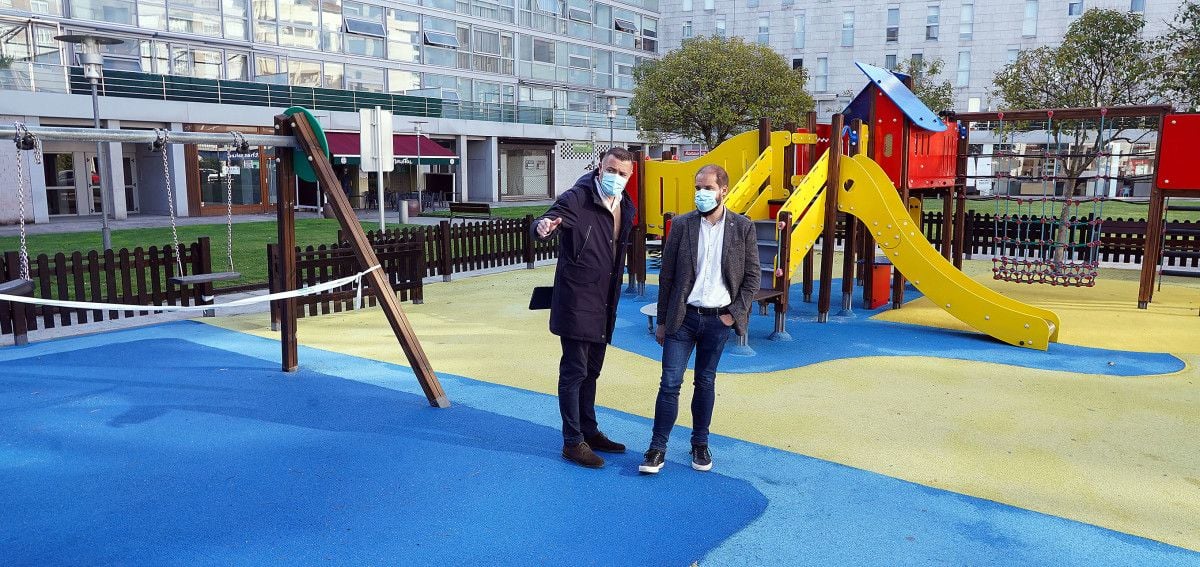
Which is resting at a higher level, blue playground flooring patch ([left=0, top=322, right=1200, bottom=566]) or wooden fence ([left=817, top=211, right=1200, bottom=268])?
wooden fence ([left=817, top=211, right=1200, bottom=268])

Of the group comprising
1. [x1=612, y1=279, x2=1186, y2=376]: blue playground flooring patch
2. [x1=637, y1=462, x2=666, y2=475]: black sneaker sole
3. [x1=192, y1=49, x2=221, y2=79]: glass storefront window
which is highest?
[x1=192, y1=49, x2=221, y2=79]: glass storefront window

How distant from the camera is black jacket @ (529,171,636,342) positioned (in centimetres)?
499

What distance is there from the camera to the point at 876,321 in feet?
34.7

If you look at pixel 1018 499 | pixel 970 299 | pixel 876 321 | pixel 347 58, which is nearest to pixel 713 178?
pixel 1018 499

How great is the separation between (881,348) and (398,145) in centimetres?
2897

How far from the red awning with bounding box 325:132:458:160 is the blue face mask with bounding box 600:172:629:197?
2671 cm

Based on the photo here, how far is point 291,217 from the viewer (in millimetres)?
7672

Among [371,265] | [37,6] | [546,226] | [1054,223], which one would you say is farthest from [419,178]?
[546,226]

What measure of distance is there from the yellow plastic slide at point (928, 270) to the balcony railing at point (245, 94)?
993 inches

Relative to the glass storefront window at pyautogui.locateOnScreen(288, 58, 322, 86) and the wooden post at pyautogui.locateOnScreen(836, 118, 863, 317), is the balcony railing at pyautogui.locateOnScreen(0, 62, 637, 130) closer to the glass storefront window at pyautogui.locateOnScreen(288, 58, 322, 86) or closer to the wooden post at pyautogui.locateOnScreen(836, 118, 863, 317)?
the glass storefront window at pyautogui.locateOnScreen(288, 58, 322, 86)

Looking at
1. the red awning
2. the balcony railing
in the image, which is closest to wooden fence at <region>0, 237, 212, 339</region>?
the balcony railing

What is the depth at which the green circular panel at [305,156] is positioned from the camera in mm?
7102

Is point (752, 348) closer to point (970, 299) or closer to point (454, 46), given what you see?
point (970, 299)

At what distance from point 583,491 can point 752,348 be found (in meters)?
4.42
